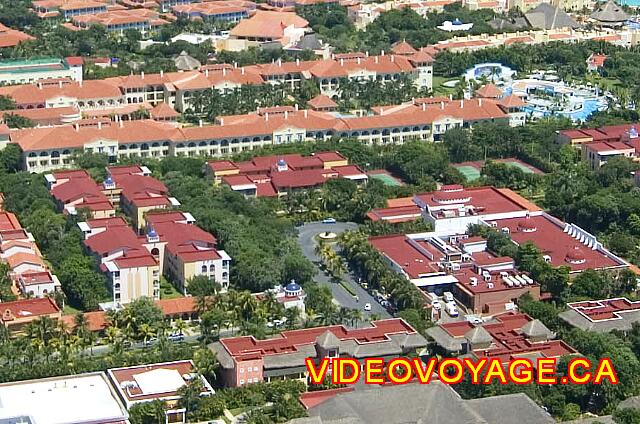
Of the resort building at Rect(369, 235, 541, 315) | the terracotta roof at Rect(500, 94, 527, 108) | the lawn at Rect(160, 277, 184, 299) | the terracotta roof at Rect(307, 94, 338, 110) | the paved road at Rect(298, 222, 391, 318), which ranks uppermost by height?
the terracotta roof at Rect(500, 94, 527, 108)

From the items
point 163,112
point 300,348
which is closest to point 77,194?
point 163,112

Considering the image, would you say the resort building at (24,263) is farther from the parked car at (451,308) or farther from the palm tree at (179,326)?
the parked car at (451,308)

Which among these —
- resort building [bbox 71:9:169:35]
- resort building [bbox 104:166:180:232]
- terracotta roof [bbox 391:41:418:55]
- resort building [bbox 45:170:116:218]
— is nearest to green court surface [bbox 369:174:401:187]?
resort building [bbox 104:166:180:232]

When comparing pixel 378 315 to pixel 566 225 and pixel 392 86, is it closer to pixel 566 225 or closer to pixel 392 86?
pixel 566 225

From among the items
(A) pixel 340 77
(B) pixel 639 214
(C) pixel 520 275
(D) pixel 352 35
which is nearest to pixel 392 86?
(A) pixel 340 77

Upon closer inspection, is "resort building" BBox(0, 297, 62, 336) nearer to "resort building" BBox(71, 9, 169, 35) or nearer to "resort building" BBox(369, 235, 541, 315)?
"resort building" BBox(369, 235, 541, 315)

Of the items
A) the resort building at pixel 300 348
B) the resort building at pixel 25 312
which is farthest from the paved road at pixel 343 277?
the resort building at pixel 25 312
